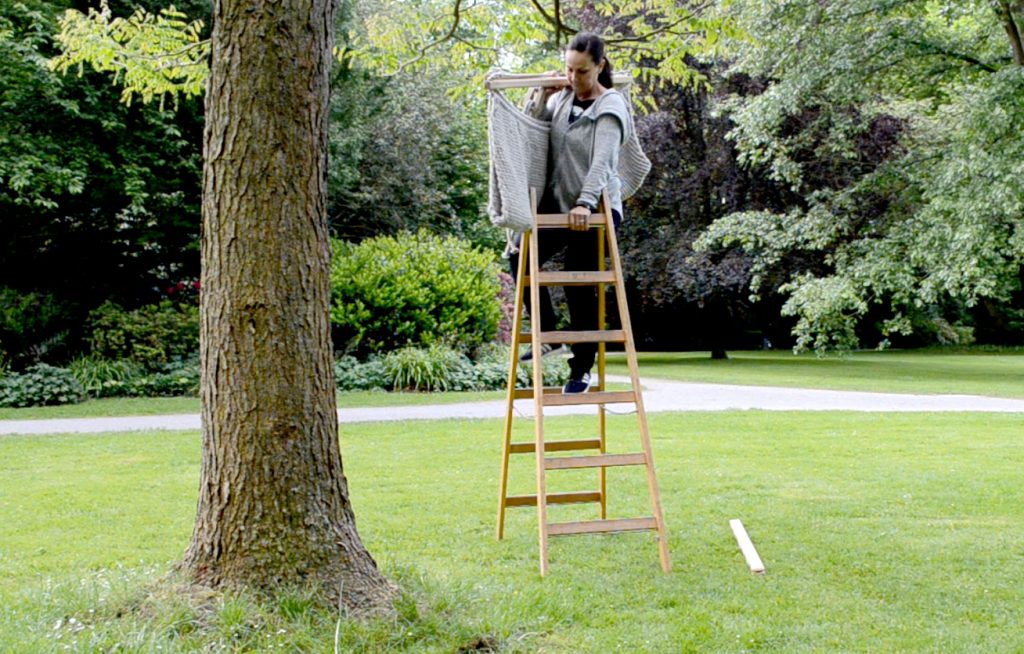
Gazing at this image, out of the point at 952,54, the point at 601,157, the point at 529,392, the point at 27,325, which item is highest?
the point at 952,54

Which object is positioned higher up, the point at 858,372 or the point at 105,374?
the point at 105,374

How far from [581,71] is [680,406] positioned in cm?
866

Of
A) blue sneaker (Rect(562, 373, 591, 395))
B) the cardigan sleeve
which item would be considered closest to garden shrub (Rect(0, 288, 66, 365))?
blue sneaker (Rect(562, 373, 591, 395))

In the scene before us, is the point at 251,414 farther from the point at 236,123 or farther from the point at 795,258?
the point at 795,258

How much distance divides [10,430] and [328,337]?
847 cm

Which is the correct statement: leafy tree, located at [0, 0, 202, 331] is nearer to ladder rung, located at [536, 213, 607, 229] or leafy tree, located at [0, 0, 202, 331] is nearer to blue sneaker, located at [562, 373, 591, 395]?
ladder rung, located at [536, 213, 607, 229]

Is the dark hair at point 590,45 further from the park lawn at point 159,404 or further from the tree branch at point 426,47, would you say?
the park lawn at point 159,404

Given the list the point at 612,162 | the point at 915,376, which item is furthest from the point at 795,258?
the point at 612,162

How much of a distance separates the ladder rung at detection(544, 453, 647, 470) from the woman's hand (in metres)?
1.15

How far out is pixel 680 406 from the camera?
42.7 ft

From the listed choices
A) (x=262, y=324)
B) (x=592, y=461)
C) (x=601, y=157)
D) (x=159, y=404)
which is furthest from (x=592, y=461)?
(x=159, y=404)

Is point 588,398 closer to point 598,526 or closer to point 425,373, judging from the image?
point 598,526

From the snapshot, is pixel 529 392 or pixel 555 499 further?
pixel 529 392

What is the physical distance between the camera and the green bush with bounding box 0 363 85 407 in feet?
43.1
